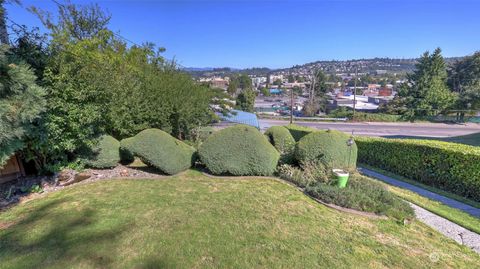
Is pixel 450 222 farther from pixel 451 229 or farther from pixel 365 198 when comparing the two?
pixel 365 198

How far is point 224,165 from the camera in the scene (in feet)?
22.4

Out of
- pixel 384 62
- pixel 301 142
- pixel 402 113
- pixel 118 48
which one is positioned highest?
pixel 384 62

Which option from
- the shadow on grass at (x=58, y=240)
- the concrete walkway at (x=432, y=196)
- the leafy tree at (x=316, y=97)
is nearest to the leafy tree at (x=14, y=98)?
the shadow on grass at (x=58, y=240)

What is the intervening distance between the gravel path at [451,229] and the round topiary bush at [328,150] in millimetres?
1885

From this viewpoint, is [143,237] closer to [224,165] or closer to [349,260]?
[349,260]

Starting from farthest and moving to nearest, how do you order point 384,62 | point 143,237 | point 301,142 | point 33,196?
1. point 384,62
2. point 301,142
3. point 33,196
4. point 143,237

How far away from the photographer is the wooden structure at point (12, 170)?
5.97 meters

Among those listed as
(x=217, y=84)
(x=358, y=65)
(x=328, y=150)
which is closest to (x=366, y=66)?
(x=358, y=65)

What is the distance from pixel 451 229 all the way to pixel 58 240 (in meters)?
6.22

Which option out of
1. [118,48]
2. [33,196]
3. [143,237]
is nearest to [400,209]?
[143,237]

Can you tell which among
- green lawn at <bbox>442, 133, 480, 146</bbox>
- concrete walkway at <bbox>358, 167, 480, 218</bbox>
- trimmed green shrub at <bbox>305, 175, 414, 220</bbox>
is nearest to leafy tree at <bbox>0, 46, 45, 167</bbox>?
trimmed green shrub at <bbox>305, 175, 414, 220</bbox>

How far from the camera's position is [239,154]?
6797mm

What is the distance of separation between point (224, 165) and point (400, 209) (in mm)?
4058

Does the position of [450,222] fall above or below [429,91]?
below
